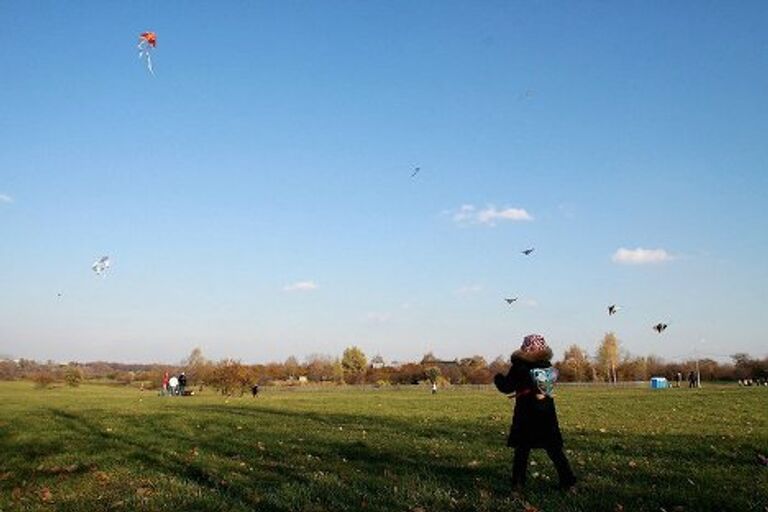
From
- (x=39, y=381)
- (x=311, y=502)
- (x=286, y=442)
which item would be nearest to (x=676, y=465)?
(x=311, y=502)

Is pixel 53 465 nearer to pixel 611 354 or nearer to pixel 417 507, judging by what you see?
pixel 417 507

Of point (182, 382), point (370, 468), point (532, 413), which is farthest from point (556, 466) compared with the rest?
point (182, 382)

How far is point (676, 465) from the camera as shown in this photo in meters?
11.1

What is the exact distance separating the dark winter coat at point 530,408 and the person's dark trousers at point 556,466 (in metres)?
0.11

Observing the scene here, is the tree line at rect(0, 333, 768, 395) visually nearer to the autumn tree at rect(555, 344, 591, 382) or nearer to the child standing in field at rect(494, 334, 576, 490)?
the autumn tree at rect(555, 344, 591, 382)

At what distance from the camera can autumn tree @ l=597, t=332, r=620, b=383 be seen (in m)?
142

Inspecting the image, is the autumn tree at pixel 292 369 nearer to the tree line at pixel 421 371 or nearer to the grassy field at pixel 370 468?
the tree line at pixel 421 371

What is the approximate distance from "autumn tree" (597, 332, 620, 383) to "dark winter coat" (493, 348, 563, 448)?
14184cm

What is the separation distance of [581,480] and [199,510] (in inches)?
209

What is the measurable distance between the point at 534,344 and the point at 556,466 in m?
1.61

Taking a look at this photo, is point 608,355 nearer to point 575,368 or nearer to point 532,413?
point 575,368

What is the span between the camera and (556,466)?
8.73m

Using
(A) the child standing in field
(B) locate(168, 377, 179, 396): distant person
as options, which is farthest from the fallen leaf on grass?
(B) locate(168, 377, 179, 396): distant person

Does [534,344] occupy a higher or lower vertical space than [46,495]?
higher
